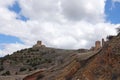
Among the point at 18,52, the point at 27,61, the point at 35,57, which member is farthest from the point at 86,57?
the point at 18,52

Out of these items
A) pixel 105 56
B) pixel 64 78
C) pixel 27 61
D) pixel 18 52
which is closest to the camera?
pixel 105 56

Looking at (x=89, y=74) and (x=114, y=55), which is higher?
(x=114, y=55)

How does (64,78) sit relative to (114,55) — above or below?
below

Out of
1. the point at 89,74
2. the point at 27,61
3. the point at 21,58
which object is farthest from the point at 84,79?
the point at 21,58

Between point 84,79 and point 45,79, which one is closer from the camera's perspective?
point 84,79

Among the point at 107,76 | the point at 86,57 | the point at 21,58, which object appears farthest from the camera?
the point at 21,58

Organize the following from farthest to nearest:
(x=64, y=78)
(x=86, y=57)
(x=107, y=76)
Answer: (x=86, y=57) < (x=64, y=78) < (x=107, y=76)

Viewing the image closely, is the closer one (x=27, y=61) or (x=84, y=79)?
(x=84, y=79)

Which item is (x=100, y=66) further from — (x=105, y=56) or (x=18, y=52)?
(x=18, y=52)

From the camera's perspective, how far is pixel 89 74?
23109 millimetres

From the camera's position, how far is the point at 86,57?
1053 inches

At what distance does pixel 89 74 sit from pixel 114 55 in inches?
89.0

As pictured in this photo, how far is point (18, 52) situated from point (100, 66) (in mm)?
108173

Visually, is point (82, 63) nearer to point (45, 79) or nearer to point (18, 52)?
point (45, 79)
